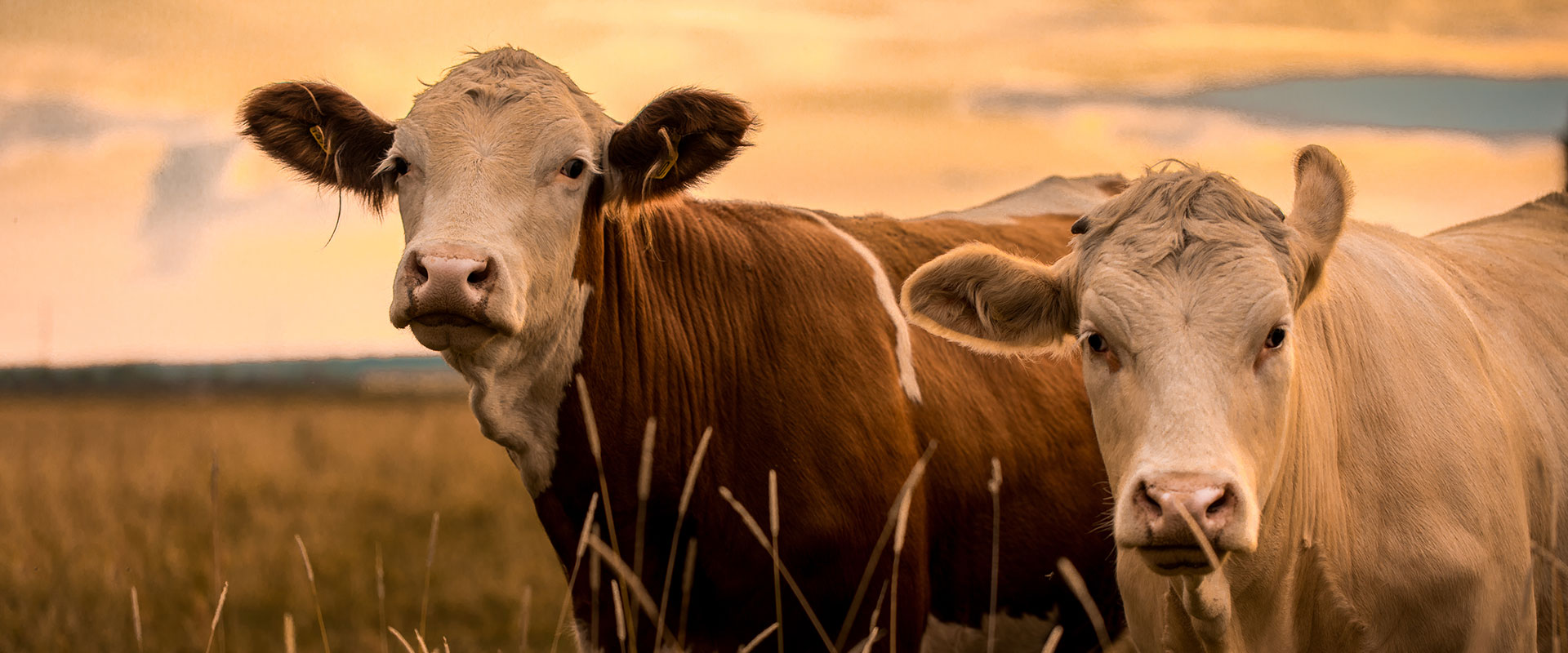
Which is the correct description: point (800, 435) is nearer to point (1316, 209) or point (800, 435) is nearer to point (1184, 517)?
point (1316, 209)

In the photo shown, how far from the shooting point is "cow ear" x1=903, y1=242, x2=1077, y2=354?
356cm

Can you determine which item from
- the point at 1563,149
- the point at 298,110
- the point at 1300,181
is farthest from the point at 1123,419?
the point at 1563,149

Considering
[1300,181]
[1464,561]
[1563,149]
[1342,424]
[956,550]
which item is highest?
[1563,149]

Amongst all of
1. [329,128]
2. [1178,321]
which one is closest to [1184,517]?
[1178,321]

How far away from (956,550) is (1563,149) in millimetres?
6631

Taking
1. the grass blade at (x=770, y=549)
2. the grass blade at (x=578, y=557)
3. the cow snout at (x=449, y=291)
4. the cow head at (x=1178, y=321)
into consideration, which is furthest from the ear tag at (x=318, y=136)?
the cow head at (x=1178, y=321)

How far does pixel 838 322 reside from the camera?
4801 mm

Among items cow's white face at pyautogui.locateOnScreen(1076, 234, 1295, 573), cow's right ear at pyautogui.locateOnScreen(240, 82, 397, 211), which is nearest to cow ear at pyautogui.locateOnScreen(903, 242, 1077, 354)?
cow's white face at pyautogui.locateOnScreen(1076, 234, 1295, 573)

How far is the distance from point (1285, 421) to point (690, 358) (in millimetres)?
2285

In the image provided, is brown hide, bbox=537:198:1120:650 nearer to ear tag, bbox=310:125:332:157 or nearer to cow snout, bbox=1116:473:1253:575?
ear tag, bbox=310:125:332:157

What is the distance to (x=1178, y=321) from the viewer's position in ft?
9.59

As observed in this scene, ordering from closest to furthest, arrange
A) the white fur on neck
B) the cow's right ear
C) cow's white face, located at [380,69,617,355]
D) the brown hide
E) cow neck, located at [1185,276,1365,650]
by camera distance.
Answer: cow neck, located at [1185,276,1365,650] → cow's white face, located at [380,69,617,355] → the white fur on neck → the brown hide → the cow's right ear

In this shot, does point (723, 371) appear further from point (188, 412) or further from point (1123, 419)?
point (188, 412)

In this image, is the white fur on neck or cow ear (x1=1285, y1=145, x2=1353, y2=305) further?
the white fur on neck
